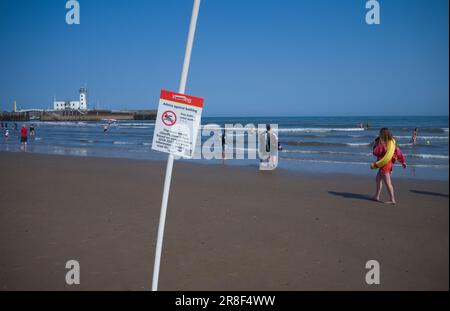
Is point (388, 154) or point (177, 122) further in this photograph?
point (388, 154)

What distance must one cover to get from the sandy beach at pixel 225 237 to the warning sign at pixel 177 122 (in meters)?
1.78

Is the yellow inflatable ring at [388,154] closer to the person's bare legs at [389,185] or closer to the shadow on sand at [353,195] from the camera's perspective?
the person's bare legs at [389,185]

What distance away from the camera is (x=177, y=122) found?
3.42 m

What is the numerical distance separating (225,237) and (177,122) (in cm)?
293

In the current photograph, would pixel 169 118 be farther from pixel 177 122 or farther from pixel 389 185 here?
pixel 389 185

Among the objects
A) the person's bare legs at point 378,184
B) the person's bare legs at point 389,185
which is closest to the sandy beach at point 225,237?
the person's bare legs at point 389,185

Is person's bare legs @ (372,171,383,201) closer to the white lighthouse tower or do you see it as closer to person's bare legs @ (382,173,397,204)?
person's bare legs @ (382,173,397,204)

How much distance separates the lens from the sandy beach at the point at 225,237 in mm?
4348

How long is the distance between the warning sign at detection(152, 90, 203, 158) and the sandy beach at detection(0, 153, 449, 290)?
1.78 m

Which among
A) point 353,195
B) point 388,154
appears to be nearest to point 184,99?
point 388,154

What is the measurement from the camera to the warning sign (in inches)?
133

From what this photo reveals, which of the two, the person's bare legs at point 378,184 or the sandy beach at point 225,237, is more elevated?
the person's bare legs at point 378,184
